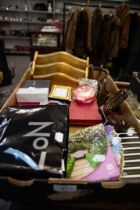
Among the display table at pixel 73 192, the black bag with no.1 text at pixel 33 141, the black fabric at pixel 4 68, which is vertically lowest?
the black fabric at pixel 4 68

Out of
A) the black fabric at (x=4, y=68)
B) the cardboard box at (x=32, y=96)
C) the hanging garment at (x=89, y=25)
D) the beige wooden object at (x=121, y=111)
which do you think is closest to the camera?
the beige wooden object at (x=121, y=111)

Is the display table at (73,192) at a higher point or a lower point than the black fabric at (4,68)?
higher

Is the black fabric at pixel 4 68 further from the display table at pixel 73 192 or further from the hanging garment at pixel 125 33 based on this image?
the display table at pixel 73 192

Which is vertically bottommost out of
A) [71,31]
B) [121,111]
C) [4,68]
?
[4,68]

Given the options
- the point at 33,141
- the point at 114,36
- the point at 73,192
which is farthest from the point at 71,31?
the point at 73,192

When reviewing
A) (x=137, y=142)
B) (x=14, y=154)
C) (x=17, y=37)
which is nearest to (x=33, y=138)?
(x=14, y=154)

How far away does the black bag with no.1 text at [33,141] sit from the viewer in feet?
2.50

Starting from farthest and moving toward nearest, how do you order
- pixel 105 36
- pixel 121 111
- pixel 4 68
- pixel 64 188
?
pixel 105 36
pixel 4 68
pixel 121 111
pixel 64 188

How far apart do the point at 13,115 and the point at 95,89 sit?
728 mm

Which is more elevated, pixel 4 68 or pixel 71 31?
pixel 71 31

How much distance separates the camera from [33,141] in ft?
2.80

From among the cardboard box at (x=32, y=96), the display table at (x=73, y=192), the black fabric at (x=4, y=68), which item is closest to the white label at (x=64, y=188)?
the display table at (x=73, y=192)

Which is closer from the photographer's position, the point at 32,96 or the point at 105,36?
the point at 32,96

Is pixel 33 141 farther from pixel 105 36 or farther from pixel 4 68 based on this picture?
pixel 105 36
